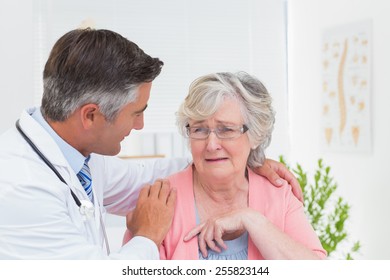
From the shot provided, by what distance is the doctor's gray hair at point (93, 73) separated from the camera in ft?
4.89

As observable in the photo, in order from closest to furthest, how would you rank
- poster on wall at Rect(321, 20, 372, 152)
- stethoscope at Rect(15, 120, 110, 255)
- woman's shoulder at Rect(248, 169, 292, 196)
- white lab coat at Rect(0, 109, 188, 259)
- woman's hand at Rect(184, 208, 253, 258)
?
white lab coat at Rect(0, 109, 188, 259) < stethoscope at Rect(15, 120, 110, 255) < woman's hand at Rect(184, 208, 253, 258) < woman's shoulder at Rect(248, 169, 292, 196) < poster on wall at Rect(321, 20, 372, 152)

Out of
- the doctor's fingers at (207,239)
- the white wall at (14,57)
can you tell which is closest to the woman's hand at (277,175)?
the doctor's fingers at (207,239)

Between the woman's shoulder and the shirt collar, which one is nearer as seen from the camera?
the shirt collar

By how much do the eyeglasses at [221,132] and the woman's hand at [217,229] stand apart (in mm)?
208

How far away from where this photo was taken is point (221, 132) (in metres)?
1.67

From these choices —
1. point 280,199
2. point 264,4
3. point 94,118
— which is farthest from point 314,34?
point 94,118

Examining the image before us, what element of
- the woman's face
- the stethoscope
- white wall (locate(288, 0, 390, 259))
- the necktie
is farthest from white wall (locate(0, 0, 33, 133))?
white wall (locate(288, 0, 390, 259))

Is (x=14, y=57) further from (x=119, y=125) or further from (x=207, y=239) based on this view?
(x=207, y=239)

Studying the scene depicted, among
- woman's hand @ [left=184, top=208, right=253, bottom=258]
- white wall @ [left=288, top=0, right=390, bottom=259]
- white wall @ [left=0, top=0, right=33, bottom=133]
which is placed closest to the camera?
woman's hand @ [left=184, top=208, right=253, bottom=258]

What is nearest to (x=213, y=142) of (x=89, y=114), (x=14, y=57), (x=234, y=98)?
(x=234, y=98)

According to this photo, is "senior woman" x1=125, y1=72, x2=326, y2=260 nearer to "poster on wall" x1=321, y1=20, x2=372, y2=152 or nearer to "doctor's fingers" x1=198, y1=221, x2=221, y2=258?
"doctor's fingers" x1=198, y1=221, x2=221, y2=258

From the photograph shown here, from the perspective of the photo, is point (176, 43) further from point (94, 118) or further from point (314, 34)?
point (94, 118)

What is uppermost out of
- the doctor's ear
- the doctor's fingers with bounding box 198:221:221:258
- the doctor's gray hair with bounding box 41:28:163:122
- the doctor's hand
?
the doctor's gray hair with bounding box 41:28:163:122

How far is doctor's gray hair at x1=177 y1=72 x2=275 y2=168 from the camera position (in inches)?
65.1
